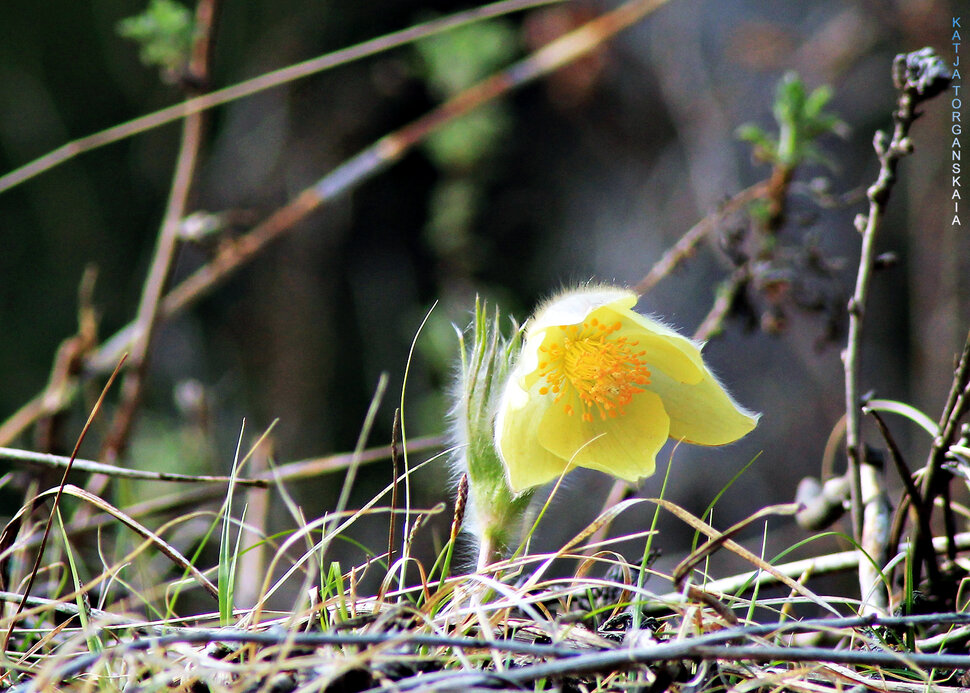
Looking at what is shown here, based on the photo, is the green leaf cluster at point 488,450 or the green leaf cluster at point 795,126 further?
the green leaf cluster at point 795,126

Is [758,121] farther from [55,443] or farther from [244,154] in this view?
[55,443]

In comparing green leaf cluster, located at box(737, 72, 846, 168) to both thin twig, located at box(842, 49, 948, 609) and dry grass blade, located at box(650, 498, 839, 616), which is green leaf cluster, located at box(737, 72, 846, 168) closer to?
thin twig, located at box(842, 49, 948, 609)

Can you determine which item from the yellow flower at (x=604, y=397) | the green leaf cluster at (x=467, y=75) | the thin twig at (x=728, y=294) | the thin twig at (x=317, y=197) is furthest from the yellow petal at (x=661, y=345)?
the green leaf cluster at (x=467, y=75)

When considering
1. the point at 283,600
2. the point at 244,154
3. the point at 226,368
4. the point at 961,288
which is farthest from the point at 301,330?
the point at 961,288

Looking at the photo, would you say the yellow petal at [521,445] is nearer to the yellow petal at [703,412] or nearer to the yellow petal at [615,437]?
the yellow petal at [615,437]

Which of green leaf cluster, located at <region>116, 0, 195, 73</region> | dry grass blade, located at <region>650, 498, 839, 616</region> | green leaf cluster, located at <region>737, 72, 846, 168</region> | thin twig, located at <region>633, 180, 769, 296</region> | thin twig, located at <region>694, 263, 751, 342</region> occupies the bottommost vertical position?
dry grass blade, located at <region>650, 498, 839, 616</region>

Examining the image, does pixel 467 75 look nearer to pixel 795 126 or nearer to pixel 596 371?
pixel 795 126

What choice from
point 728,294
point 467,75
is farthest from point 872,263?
point 467,75

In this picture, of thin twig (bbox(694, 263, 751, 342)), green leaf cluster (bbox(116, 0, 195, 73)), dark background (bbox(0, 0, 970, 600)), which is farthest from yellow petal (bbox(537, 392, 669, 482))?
dark background (bbox(0, 0, 970, 600))
